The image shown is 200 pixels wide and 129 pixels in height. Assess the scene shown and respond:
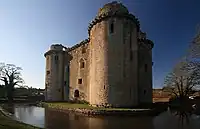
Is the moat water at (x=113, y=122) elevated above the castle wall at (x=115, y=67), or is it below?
below

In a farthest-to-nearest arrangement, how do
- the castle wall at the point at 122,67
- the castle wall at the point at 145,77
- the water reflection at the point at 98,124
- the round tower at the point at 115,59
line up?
A: the castle wall at the point at 145,77 < the round tower at the point at 115,59 < the castle wall at the point at 122,67 < the water reflection at the point at 98,124

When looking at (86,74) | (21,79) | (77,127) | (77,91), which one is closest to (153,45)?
(86,74)

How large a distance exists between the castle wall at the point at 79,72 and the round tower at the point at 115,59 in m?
7.59

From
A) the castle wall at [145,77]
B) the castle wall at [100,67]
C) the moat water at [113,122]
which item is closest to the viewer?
the moat water at [113,122]

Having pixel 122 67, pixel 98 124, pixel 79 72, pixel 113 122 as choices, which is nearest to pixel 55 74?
pixel 79 72

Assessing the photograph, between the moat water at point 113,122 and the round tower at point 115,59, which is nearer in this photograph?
the moat water at point 113,122

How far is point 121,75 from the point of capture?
26469 millimetres

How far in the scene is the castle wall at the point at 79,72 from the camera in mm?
36906

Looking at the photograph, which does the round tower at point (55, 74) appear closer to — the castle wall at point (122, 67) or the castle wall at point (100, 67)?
the castle wall at point (100, 67)

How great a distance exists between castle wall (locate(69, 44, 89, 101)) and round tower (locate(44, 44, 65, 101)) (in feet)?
16.2

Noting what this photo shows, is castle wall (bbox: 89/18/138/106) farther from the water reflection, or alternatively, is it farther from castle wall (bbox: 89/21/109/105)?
the water reflection

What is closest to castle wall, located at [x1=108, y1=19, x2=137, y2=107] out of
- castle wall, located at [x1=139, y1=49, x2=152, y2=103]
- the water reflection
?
castle wall, located at [x1=139, y1=49, x2=152, y2=103]

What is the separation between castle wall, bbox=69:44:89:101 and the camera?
1453 inches

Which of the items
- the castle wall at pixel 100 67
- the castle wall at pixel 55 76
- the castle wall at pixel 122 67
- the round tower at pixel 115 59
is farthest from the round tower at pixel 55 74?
the castle wall at pixel 122 67
